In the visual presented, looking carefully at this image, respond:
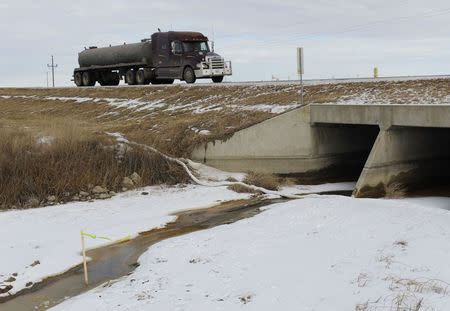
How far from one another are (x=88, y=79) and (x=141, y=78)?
298 inches

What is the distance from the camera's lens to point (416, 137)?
16406 mm

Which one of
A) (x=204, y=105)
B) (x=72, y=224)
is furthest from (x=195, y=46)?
(x=72, y=224)

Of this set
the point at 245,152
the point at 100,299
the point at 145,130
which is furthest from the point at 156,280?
the point at 145,130

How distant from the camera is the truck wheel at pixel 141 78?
32.2m

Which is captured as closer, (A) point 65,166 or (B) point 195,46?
(A) point 65,166

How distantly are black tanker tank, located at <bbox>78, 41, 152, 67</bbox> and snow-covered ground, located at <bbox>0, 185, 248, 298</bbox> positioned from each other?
16.6 meters

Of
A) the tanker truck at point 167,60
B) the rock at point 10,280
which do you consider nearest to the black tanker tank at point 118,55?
the tanker truck at point 167,60

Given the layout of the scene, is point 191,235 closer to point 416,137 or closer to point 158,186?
point 158,186

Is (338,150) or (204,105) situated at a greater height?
(204,105)

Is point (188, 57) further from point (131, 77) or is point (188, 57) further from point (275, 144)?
point (275, 144)

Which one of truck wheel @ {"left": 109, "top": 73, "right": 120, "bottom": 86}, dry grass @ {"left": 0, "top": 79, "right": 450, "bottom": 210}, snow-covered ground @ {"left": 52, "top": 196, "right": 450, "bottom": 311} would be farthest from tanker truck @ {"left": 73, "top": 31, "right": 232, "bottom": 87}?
snow-covered ground @ {"left": 52, "top": 196, "right": 450, "bottom": 311}

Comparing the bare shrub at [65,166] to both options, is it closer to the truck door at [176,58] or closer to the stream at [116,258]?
the stream at [116,258]

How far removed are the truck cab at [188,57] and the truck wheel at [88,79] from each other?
31.4ft

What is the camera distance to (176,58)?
29.7 metres
